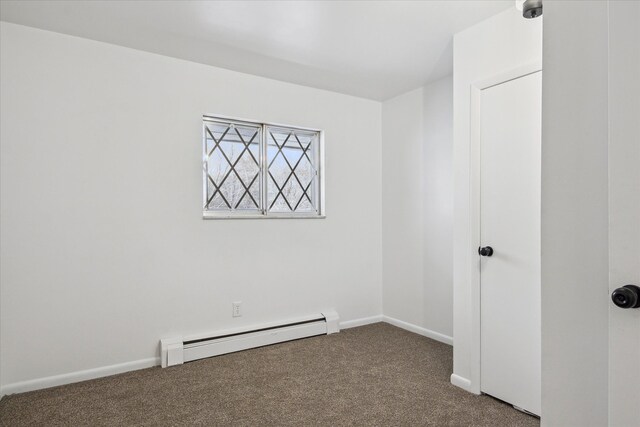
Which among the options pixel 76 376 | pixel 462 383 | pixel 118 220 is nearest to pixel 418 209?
pixel 462 383

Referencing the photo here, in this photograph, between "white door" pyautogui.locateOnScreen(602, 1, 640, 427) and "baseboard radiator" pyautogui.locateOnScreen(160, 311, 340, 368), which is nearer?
"white door" pyautogui.locateOnScreen(602, 1, 640, 427)

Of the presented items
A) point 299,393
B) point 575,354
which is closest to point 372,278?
point 299,393

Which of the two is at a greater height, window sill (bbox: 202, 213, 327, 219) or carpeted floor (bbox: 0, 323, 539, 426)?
window sill (bbox: 202, 213, 327, 219)

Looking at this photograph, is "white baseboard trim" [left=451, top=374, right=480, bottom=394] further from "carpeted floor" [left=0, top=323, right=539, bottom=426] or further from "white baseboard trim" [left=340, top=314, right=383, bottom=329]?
"white baseboard trim" [left=340, top=314, right=383, bottom=329]

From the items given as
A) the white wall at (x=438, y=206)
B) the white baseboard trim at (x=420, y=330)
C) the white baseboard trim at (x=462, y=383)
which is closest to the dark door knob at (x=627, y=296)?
the white baseboard trim at (x=462, y=383)

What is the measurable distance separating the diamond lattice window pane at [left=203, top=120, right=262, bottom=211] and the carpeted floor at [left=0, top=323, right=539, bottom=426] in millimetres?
1311

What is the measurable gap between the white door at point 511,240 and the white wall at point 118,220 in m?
1.69

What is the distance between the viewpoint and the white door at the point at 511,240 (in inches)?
81.0

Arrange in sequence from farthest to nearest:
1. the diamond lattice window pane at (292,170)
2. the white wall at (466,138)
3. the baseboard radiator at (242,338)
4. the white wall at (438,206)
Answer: the diamond lattice window pane at (292,170), the white wall at (438,206), the baseboard radiator at (242,338), the white wall at (466,138)

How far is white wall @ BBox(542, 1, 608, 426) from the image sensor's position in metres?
0.81

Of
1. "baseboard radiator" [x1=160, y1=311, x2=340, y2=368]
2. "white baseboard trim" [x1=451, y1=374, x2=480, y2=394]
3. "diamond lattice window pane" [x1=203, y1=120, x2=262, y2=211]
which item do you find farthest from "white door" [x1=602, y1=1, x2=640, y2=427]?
"diamond lattice window pane" [x1=203, y1=120, x2=262, y2=211]

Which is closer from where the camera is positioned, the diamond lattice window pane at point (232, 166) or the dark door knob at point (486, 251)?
the dark door knob at point (486, 251)

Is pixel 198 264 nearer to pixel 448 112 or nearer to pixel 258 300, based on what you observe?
pixel 258 300

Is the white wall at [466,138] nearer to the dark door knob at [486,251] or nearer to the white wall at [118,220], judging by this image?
the dark door knob at [486,251]
